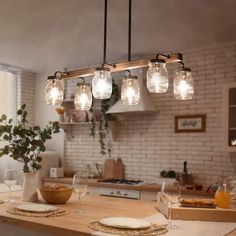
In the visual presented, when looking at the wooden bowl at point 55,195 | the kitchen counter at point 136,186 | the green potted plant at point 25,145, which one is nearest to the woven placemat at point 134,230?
the wooden bowl at point 55,195

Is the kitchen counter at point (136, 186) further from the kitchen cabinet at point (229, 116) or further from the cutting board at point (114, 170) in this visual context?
the kitchen cabinet at point (229, 116)

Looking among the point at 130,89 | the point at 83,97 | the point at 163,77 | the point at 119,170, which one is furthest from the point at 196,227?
the point at 119,170

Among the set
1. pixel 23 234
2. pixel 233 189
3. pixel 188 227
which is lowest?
pixel 23 234

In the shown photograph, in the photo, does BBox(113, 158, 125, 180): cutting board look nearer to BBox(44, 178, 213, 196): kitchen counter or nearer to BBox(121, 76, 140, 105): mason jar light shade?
BBox(44, 178, 213, 196): kitchen counter

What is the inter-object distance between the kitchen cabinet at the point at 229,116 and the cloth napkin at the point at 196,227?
202 cm

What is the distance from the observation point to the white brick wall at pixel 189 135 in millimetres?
4367

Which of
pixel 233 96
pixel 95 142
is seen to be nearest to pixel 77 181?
pixel 233 96

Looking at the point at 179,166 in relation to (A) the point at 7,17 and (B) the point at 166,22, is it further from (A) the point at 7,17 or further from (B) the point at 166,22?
(A) the point at 7,17

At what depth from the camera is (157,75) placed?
7.14 feet

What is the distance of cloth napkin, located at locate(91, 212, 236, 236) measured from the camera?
180 centimetres

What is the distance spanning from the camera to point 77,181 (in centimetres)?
231

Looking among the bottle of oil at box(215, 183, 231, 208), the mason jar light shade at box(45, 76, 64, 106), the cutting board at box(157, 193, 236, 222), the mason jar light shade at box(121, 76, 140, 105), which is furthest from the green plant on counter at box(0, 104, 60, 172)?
the bottle of oil at box(215, 183, 231, 208)

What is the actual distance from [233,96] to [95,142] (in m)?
2.28

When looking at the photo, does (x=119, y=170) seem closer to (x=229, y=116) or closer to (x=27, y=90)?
(x=229, y=116)
